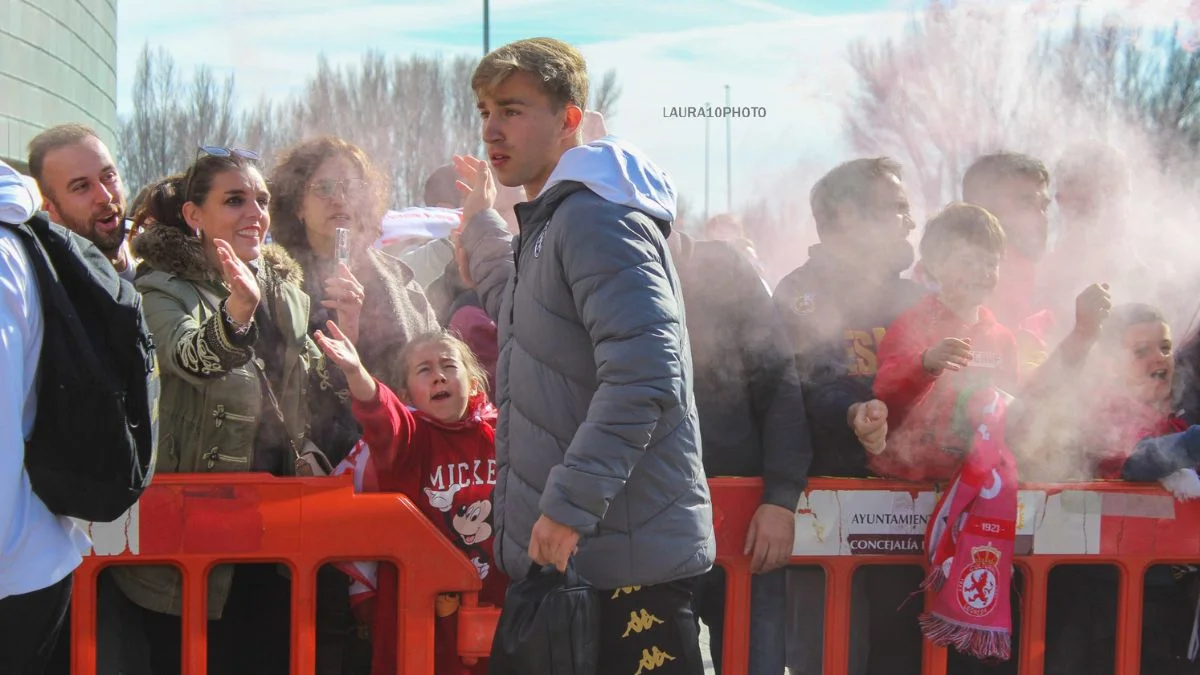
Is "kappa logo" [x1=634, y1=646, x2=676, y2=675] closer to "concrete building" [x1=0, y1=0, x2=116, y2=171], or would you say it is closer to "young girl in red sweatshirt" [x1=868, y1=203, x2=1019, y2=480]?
"young girl in red sweatshirt" [x1=868, y1=203, x2=1019, y2=480]

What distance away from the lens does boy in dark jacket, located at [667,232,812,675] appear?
325cm

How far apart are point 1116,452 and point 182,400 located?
8.04 feet

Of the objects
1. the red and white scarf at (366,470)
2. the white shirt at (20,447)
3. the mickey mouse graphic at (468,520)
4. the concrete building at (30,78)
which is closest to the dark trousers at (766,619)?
the mickey mouse graphic at (468,520)

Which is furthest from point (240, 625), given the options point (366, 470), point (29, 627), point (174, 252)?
point (174, 252)

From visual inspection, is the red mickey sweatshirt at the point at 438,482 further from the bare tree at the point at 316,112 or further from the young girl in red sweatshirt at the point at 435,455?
the bare tree at the point at 316,112

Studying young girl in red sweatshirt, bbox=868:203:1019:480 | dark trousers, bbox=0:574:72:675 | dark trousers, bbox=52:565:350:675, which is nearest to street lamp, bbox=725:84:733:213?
young girl in red sweatshirt, bbox=868:203:1019:480

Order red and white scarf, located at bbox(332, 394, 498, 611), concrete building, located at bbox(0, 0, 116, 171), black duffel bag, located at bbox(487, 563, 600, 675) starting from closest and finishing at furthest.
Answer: black duffel bag, located at bbox(487, 563, 600, 675), red and white scarf, located at bbox(332, 394, 498, 611), concrete building, located at bbox(0, 0, 116, 171)

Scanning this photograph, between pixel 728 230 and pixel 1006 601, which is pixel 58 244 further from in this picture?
pixel 1006 601

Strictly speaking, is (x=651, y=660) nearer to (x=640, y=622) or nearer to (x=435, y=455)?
(x=640, y=622)

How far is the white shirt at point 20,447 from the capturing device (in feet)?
7.10

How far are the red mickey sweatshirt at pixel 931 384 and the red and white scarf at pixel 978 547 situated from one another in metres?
0.06

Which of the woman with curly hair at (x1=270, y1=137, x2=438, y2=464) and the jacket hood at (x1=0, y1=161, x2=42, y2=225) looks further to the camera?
the woman with curly hair at (x1=270, y1=137, x2=438, y2=464)

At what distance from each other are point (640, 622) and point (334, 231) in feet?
5.51

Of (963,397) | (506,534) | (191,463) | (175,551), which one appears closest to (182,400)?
(191,463)
